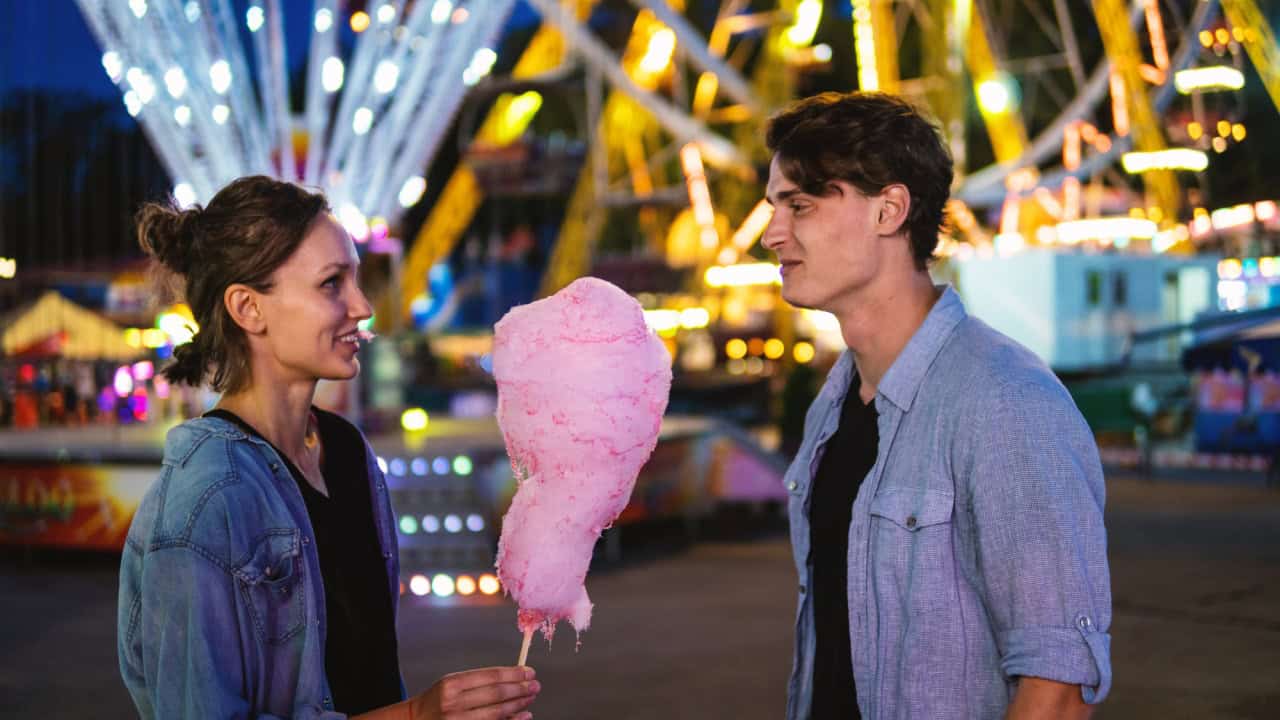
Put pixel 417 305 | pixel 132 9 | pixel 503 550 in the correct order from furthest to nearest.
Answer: pixel 417 305 → pixel 132 9 → pixel 503 550

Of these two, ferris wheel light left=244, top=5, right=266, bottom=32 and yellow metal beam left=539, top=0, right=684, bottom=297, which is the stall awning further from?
yellow metal beam left=539, top=0, right=684, bottom=297

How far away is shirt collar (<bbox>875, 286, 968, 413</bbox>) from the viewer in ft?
8.04

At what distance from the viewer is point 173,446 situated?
7.43 feet

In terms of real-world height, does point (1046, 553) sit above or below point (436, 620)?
above

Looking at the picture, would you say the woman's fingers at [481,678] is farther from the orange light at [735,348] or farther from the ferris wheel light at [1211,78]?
the orange light at [735,348]

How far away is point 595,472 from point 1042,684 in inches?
38.1

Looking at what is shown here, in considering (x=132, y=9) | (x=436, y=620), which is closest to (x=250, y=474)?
(x=436, y=620)

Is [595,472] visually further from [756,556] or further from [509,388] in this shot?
[756,556]

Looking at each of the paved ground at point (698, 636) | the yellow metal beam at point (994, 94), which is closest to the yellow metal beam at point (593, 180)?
the yellow metal beam at point (994, 94)

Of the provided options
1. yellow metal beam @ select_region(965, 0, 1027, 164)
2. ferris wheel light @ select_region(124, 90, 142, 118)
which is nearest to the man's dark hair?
ferris wheel light @ select_region(124, 90, 142, 118)

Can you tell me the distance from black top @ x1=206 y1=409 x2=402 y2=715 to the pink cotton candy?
0.26 m

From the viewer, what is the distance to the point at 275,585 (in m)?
2.24

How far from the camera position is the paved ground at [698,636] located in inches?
278

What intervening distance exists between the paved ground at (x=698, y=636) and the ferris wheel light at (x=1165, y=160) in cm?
1813
